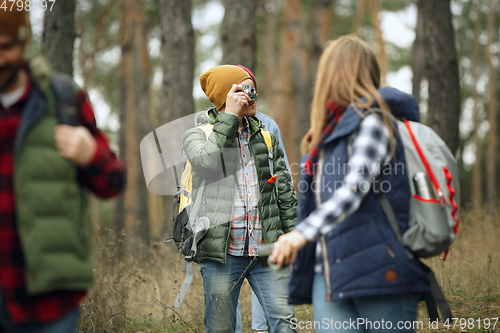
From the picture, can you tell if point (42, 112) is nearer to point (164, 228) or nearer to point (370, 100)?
point (370, 100)

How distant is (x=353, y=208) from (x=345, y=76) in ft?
2.00

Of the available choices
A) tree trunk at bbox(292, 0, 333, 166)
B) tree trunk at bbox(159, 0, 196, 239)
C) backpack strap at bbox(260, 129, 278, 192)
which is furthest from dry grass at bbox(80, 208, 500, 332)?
tree trunk at bbox(292, 0, 333, 166)

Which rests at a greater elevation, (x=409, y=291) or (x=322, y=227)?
(x=322, y=227)

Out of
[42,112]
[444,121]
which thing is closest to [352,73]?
[42,112]

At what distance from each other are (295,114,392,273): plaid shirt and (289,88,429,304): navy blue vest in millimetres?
69

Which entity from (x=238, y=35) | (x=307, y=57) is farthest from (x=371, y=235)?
(x=307, y=57)

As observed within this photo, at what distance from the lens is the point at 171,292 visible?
546 cm

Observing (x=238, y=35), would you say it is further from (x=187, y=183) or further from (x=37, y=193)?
(x=37, y=193)

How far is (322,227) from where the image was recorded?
1.97m

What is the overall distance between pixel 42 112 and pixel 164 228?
583 cm

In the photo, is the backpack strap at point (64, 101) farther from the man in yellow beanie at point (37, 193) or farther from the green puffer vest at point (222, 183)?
the green puffer vest at point (222, 183)

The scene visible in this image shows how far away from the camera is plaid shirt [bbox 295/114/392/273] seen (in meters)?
1.96

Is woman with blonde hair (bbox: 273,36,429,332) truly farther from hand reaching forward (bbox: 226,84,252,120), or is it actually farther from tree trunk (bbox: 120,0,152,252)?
tree trunk (bbox: 120,0,152,252)

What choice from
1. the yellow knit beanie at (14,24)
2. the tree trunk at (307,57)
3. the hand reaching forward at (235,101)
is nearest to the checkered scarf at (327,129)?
the hand reaching forward at (235,101)
